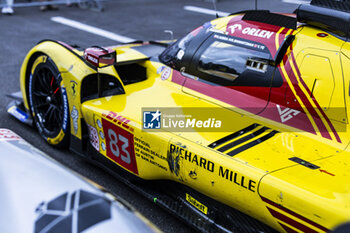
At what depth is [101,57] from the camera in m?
3.51

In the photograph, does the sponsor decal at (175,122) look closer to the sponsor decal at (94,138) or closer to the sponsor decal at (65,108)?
the sponsor decal at (94,138)

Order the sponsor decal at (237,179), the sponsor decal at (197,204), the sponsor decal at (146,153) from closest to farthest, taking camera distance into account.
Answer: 1. the sponsor decal at (237,179)
2. the sponsor decal at (197,204)
3. the sponsor decal at (146,153)

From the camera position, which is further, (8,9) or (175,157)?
(8,9)

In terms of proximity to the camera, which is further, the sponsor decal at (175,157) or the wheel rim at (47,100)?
the wheel rim at (47,100)

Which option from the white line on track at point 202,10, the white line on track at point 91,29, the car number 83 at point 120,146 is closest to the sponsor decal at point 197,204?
the car number 83 at point 120,146

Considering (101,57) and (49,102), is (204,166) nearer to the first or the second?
(101,57)

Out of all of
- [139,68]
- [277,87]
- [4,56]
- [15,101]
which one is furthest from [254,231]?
[4,56]

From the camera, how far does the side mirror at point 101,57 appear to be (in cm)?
352

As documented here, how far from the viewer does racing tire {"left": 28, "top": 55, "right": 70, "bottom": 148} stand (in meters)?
3.85

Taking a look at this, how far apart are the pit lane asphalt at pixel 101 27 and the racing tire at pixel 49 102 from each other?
0.61ft

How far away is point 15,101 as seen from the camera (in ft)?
16.0

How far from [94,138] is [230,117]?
1256 millimetres

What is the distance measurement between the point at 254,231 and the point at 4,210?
146cm

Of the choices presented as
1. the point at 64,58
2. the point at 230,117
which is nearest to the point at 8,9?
the point at 64,58
